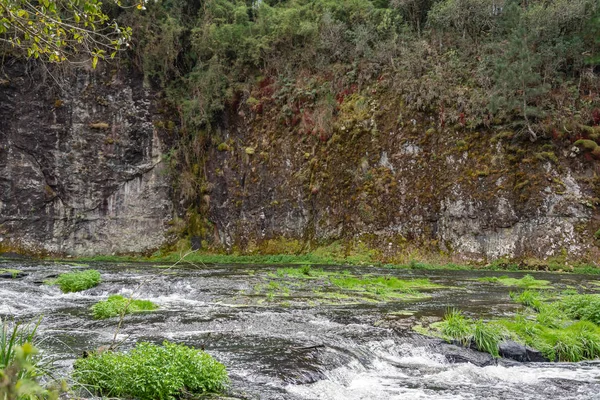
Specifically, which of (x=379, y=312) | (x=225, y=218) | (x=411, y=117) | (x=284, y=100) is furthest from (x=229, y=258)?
(x=379, y=312)

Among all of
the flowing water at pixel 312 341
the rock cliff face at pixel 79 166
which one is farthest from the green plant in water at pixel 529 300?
the rock cliff face at pixel 79 166

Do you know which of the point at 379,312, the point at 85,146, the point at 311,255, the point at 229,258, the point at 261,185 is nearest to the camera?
the point at 379,312

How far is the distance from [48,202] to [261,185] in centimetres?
1630

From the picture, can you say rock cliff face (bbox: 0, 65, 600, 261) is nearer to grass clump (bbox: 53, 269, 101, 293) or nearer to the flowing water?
the flowing water

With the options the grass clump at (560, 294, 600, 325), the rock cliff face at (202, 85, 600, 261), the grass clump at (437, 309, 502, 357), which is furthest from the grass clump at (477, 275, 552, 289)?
the grass clump at (437, 309, 502, 357)

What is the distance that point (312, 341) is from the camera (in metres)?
9.25

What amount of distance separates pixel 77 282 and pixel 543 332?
1415 centimetres

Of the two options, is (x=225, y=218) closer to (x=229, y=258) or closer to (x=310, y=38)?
(x=229, y=258)

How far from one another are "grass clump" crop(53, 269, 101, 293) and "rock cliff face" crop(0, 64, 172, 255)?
20826mm

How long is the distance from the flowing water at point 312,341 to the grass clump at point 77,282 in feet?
1.65

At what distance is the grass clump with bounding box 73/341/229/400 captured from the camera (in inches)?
229

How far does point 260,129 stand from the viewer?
36938 millimetres

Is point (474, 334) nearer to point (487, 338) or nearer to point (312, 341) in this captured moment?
point (487, 338)

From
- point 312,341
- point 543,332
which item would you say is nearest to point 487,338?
point 543,332
